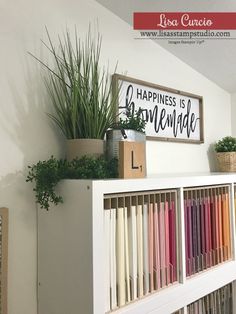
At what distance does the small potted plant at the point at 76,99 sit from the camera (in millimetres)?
1165

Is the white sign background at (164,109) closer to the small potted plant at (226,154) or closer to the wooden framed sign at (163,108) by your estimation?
the wooden framed sign at (163,108)

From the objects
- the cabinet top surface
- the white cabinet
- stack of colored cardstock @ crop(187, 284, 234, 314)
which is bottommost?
stack of colored cardstock @ crop(187, 284, 234, 314)

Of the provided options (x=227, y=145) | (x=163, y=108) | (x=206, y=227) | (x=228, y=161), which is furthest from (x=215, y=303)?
(x=163, y=108)

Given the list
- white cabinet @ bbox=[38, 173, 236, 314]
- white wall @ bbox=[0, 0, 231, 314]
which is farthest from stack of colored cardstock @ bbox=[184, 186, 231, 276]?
white wall @ bbox=[0, 0, 231, 314]

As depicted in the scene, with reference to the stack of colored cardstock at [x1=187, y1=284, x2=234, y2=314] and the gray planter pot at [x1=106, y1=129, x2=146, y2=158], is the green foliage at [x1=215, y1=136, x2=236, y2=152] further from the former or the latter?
the gray planter pot at [x1=106, y1=129, x2=146, y2=158]

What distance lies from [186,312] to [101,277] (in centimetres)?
54

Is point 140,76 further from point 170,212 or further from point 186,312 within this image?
point 186,312

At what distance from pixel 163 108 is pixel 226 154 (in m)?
0.56

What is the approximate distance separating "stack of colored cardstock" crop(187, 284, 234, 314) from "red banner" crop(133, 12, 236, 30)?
1359 millimetres

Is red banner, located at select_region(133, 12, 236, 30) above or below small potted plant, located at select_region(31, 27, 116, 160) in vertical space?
above

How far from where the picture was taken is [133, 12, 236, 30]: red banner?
1.48 metres

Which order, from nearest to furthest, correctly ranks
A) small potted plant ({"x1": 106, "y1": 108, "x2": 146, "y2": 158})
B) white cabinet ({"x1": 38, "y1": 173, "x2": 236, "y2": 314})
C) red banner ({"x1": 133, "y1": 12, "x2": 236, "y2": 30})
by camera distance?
white cabinet ({"x1": 38, "y1": 173, "x2": 236, "y2": 314}) → small potted plant ({"x1": 106, "y1": 108, "x2": 146, "y2": 158}) → red banner ({"x1": 133, "y1": 12, "x2": 236, "y2": 30})

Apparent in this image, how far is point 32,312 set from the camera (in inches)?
45.2

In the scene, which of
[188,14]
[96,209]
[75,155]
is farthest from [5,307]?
[188,14]
